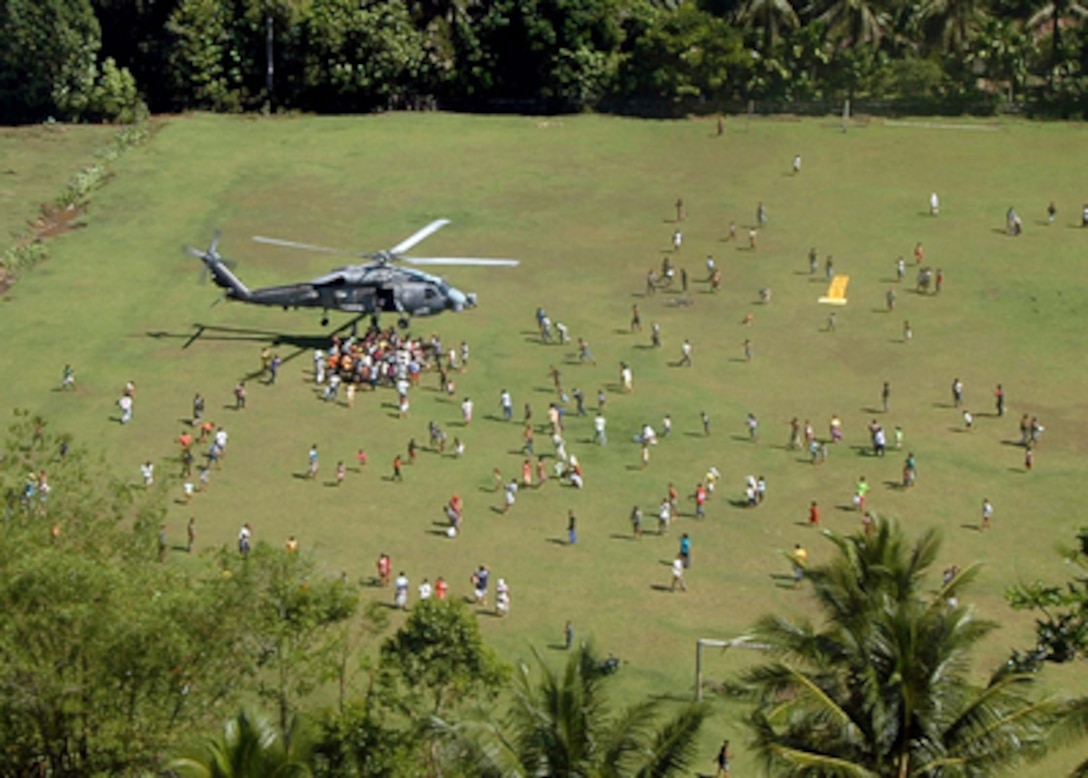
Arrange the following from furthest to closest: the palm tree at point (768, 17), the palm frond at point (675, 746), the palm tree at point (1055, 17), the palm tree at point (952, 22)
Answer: the palm tree at point (768, 17) → the palm tree at point (1055, 17) → the palm tree at point (952, 22) → the palm frond at point (675, 746)

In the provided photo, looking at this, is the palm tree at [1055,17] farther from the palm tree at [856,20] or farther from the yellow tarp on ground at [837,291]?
the yellow tarp on ground at [837,291]

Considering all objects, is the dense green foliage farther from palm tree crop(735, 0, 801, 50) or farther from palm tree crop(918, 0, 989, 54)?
palm tree crop(918, 0, 989, 54)

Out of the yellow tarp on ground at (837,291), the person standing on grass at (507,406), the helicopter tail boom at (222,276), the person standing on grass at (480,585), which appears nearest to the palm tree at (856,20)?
the yellow tarp on ground at (837,291)

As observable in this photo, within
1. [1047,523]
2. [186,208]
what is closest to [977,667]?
[1047,523]

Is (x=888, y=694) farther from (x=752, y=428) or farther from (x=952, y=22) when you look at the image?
(x=952, y=22)

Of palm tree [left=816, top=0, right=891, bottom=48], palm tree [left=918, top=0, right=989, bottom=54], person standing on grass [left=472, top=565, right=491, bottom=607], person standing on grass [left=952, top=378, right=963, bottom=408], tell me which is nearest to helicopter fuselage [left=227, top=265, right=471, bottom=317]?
person standing on grass [left=952, top=378, right=963, bottom=408]

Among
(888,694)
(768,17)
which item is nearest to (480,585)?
(888,694)
